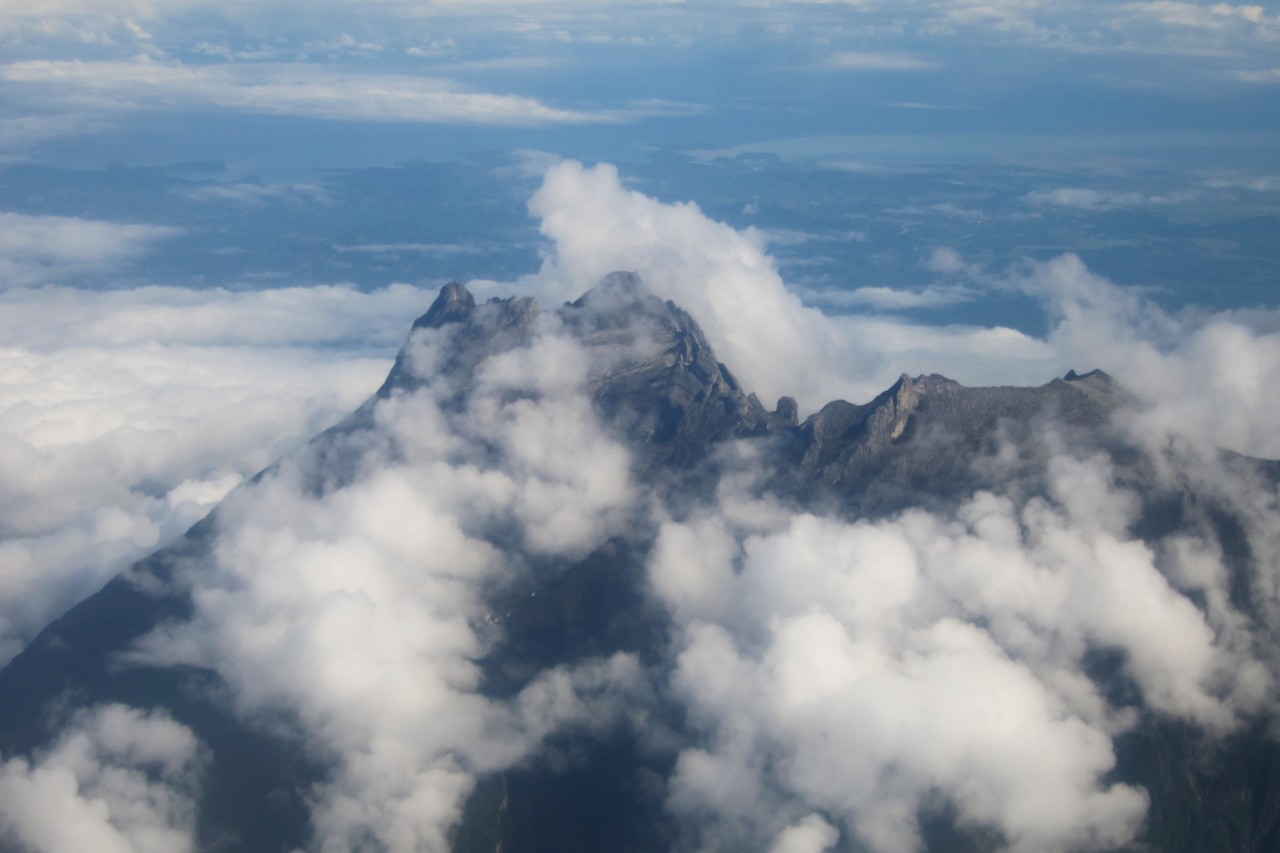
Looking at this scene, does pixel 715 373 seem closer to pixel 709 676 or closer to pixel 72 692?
pixel 709 676

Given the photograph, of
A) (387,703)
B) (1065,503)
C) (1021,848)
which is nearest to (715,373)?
(1065,503)

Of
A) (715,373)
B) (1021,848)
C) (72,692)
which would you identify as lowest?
(72,692)

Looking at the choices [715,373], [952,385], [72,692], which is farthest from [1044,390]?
[72,692]

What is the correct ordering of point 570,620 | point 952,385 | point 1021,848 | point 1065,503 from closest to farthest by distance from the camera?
point 1021,848 < point 1065,503 < point 570,620 < point 952,385

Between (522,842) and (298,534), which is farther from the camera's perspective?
(298,534)

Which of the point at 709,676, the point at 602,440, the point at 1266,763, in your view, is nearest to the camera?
the point at 1266,763

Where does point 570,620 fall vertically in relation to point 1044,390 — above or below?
below
